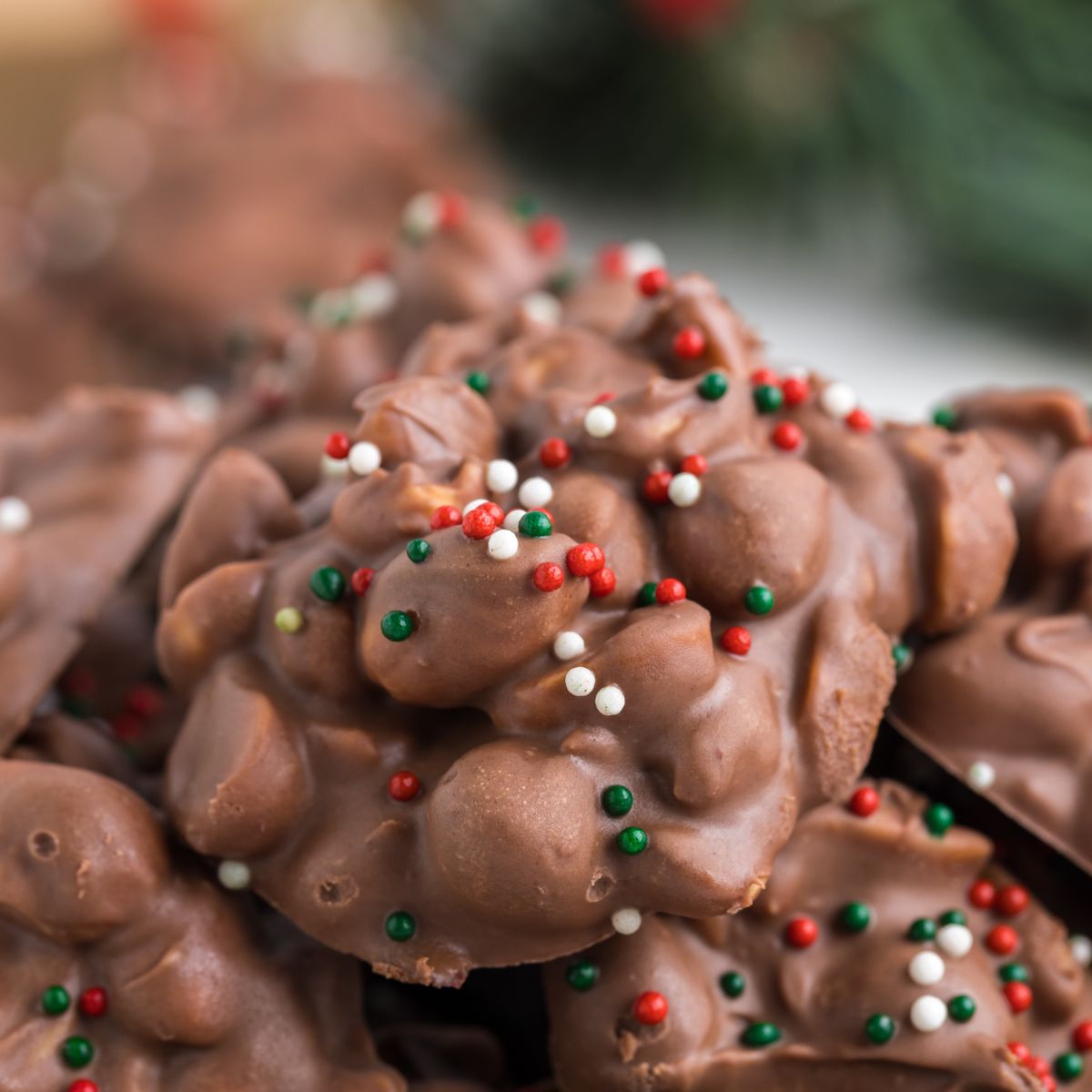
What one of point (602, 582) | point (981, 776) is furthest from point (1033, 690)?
point (602, 582)

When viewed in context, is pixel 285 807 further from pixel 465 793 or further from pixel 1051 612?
pixel 1051 612

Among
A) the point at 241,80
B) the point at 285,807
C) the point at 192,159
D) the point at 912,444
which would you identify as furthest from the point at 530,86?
the point at 285,807

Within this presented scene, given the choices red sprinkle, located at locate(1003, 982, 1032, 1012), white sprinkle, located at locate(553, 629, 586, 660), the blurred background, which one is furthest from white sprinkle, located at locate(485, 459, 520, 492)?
the blurred background

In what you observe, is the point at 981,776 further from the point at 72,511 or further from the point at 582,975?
the point at 72,511

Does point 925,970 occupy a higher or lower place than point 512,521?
lower

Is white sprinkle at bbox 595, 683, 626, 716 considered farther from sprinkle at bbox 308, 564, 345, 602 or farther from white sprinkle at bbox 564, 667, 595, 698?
sprinkle at bbox 308, 564, 345, 602

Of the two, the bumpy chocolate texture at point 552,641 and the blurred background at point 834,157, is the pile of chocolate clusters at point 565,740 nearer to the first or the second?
the bumpy chocolate texture at point 552,641
